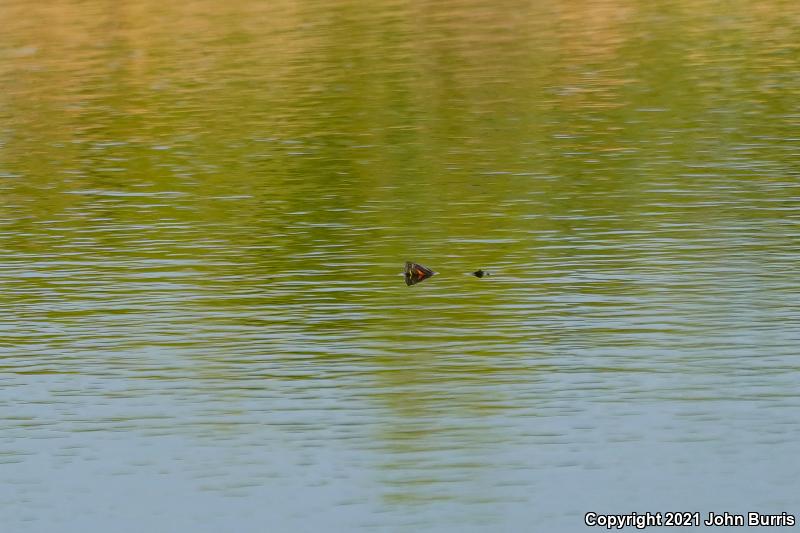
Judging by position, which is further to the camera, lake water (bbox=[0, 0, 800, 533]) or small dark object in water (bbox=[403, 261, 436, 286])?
small dark object in water (bbox=[403, 261, 436, 286])

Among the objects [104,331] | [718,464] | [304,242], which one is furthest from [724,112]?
[718,464]

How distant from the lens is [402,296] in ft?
98.8

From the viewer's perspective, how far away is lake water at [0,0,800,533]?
859 inches

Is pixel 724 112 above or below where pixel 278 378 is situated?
below

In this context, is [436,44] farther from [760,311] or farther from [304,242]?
[760,311]

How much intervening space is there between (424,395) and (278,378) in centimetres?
239

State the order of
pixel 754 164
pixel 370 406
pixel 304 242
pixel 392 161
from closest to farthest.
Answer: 1. pixel 370 406
2. pixel 304 242
3. pixel 754 164
4. pixel 392 161

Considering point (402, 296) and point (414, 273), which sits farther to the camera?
point (414, 273)

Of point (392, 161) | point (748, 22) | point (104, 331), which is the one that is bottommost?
point (748, 22)

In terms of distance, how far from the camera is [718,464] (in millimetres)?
21672

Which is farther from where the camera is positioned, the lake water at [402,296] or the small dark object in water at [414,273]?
the small dark object in water at [414,273]

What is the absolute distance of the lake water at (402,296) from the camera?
71.6 ft

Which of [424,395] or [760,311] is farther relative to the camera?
[760,311]

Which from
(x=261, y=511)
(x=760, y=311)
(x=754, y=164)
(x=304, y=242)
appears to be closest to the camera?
(x=261, y=511)
